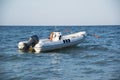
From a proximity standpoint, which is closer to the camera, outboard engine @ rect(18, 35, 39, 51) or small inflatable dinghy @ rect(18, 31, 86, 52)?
small inflatable dinghy @ rect(18, 31, 86, 52)

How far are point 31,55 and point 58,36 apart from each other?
3.12 metres

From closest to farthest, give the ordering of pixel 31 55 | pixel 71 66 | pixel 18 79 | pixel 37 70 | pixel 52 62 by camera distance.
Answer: pixel 18 79 < pixel 37 70 < pixel 71 66 < pixel 52 62 < pixel 31 55

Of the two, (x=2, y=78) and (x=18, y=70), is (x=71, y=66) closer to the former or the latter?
(x=18, y=70)

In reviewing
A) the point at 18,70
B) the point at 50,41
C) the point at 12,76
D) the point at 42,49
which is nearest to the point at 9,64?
the point at 18,70

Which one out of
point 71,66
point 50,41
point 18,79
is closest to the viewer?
point 18,79

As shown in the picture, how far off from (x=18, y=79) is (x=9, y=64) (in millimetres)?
3711

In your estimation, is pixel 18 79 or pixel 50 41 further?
pixel 50 41

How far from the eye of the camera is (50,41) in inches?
795

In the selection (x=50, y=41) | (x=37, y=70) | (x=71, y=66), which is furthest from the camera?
(x=50, y=41)

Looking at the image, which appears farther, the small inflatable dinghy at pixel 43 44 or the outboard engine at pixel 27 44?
the outboard engine at pixel 27 44

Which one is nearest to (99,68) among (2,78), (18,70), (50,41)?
(18,70)

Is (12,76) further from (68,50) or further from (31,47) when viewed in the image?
(68,50)

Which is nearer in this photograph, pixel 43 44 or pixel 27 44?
pixel 43 44

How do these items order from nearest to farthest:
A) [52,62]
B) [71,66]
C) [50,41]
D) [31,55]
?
[71,66]
[52,62]
[31,55]
[50,41]
